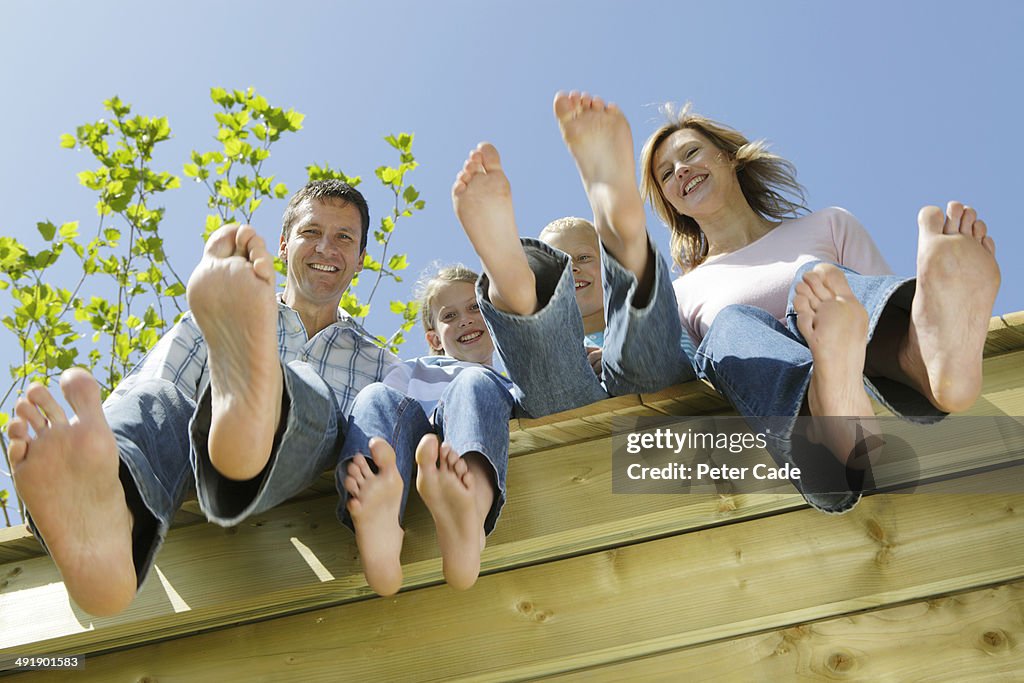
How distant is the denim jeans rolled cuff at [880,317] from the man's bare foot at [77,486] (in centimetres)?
93

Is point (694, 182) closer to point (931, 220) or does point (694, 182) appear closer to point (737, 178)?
point (737, 178)

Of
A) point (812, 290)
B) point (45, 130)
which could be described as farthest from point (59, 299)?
point (812, 290)

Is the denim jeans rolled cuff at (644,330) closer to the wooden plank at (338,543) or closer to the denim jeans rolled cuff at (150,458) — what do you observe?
the wooden plank at (338,543)

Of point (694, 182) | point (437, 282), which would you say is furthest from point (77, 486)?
point (694, 182)

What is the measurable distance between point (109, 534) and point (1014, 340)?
51.5 inches

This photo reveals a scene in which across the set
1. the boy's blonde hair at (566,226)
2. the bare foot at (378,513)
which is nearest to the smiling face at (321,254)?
the boy's blonde hair at (566,226)

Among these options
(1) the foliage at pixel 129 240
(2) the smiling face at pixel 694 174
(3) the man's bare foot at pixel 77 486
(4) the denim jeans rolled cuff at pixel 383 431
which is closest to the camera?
(3) the man's bare foot at pixel 77 486

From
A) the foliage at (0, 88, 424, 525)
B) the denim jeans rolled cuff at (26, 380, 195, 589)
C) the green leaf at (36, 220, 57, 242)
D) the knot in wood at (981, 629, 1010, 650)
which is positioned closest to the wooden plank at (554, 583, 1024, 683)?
the knot in wood at (981, 629, 1010, 650)

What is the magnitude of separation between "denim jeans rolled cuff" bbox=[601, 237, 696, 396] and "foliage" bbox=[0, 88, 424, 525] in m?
1.93

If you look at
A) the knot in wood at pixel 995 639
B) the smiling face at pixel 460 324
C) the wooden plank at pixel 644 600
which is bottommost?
the knot in wood at pixel 995 639

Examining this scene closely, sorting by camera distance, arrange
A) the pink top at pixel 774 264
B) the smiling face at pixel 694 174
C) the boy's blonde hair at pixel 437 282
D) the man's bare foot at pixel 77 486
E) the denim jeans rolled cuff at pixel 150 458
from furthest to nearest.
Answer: the boy's blonde hair at pixel 437 282 < the smiling face at pixel 694 174 < the pink top at pixel 774 264 < the denim jeans rolled cuff at pixel 150 458 < the man's bare foot at pixel 77 486

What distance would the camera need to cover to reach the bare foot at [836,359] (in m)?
1.12

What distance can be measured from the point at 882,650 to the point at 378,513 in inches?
27.9

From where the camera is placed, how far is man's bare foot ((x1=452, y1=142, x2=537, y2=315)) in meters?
1.27
